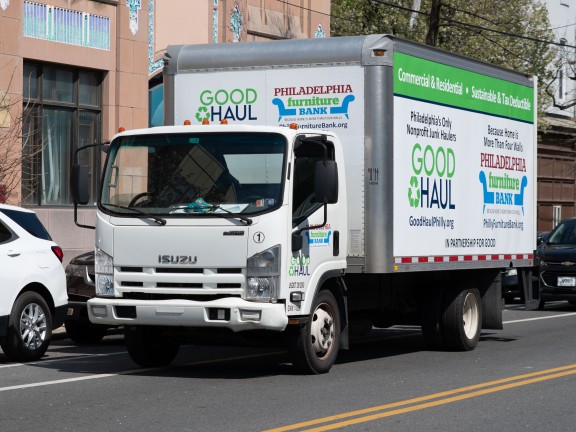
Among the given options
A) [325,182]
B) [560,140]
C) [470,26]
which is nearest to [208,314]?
[325,182]

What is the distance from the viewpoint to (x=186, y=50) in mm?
13945

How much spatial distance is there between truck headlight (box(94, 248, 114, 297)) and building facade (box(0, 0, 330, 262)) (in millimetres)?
9476

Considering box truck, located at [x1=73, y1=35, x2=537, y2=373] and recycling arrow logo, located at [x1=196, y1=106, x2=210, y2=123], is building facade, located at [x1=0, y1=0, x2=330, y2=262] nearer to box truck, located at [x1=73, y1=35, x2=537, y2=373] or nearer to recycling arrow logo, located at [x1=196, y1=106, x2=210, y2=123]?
recycling arrow logo, located at [x1=196, y1=106, x2=210, y2=123]

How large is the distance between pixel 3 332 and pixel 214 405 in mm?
3979

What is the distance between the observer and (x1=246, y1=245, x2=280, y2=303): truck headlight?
1179 cm

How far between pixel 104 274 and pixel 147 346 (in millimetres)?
1205

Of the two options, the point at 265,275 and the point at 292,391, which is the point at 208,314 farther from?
the point at 292,391

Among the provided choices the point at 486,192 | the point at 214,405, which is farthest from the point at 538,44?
the point at 214,405

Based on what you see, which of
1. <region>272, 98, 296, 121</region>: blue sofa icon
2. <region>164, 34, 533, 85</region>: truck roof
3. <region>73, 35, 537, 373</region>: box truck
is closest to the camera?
<region>73, 35, 537, 373</region>: box truck

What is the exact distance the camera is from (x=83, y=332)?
649 inches

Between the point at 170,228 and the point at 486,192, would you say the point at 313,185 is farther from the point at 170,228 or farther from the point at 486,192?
the point at 486,192

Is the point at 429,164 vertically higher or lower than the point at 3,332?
higher

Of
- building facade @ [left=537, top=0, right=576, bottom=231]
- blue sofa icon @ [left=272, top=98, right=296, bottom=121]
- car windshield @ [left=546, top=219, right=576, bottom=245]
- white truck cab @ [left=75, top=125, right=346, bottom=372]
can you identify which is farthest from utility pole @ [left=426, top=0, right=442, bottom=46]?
white truck cab @ [left=75, top=125, right=346, bottom=372]

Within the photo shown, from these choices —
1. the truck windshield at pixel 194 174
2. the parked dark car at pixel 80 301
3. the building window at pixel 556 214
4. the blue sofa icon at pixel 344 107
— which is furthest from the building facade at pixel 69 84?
the building window at pixel 556 214
